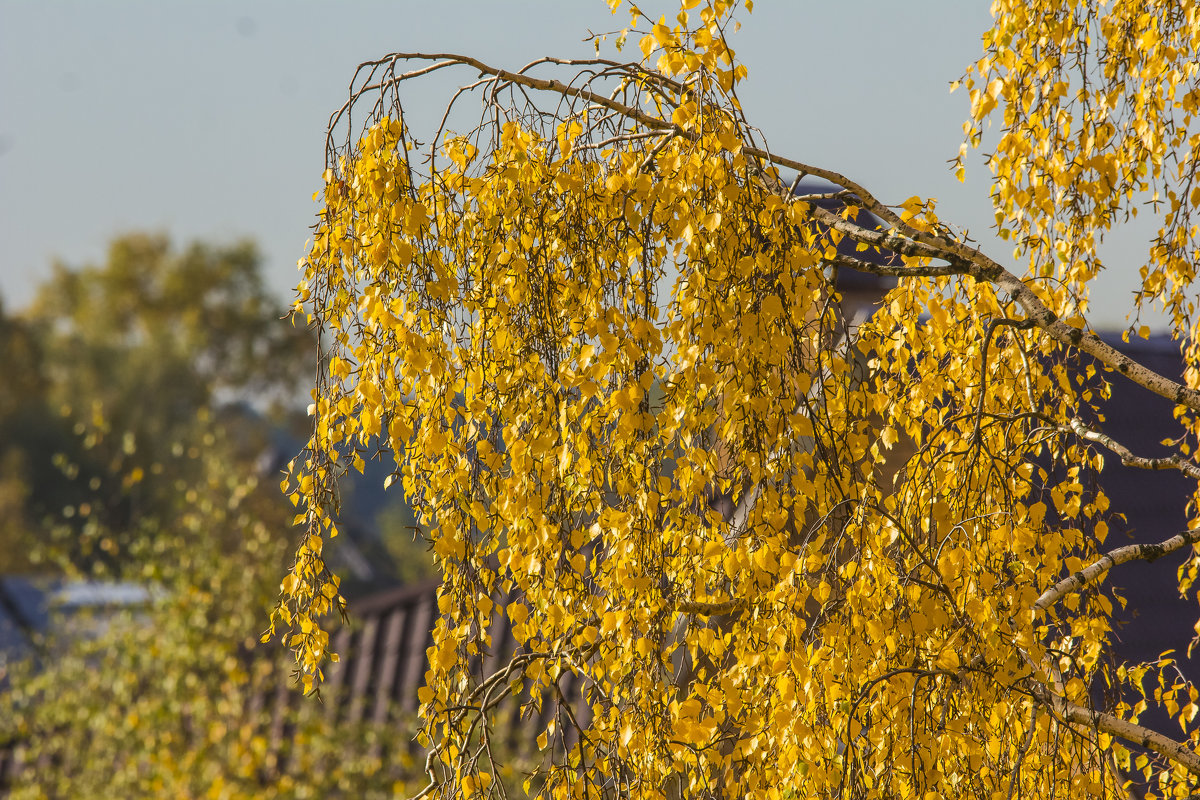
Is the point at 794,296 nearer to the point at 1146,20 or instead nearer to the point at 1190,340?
the point at 1146,20

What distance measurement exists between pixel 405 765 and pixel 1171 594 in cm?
281

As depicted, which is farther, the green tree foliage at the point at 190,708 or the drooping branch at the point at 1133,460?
the green tree foliage at the point at 190,708

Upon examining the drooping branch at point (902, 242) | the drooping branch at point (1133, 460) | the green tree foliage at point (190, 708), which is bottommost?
the green tree foliage at point (190, 708)

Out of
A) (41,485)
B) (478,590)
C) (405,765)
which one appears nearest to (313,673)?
(478,590)

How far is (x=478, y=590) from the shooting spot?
1924mm

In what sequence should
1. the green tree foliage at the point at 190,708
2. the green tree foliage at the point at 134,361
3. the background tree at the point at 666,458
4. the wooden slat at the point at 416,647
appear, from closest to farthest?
the background tree at the point at 666,458 < the green tree foliage at the point at 190,708 < the wooden slat at the point at 416,647 < the green tree foliage at the point at 134,361

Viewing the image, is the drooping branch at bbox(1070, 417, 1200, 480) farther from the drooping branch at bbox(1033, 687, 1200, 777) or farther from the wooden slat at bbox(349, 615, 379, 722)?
the wooden slat at bbox(349, 615, 379, 722)

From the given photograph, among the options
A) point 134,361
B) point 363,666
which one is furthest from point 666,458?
point 134,361

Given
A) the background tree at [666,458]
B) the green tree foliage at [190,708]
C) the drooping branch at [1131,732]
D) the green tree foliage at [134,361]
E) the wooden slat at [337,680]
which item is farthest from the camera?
the green tree foliage at [134,361]

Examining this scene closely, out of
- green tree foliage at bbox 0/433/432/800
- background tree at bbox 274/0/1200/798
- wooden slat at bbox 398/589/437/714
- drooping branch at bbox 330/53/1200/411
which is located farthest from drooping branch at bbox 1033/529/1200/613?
wooden slat at bbox 398/589/437/714

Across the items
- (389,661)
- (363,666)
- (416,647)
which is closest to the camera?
(416,647)

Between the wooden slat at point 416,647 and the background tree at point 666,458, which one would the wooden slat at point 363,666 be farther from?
the background tree at point 666,458

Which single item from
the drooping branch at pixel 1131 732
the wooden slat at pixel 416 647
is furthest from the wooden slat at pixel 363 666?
the drooping branch at pixel 1131 732

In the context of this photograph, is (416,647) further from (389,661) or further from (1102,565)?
(1102,565)
